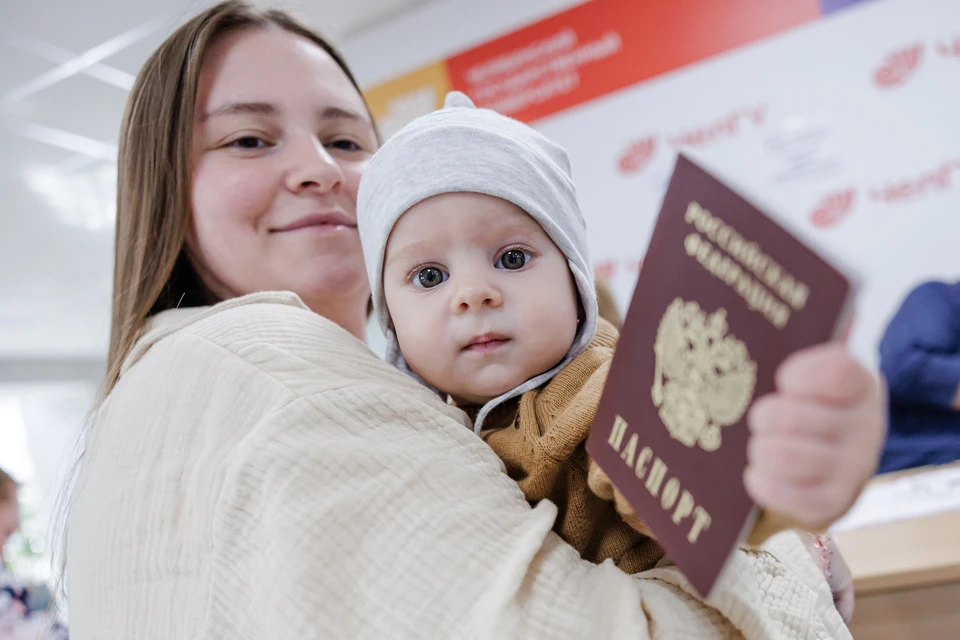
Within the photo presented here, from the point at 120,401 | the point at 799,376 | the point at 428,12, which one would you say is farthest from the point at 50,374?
the point at 799,376

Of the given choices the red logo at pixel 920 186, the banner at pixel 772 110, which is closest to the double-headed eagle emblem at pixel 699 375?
the banner at pixel 772 110

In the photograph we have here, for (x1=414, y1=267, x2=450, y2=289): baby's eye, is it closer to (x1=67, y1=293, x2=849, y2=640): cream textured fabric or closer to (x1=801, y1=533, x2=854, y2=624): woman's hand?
(x1=67, y1=293, x2=849, y2=640): cream textured fabric

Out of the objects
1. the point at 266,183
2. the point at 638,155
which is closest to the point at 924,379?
the point at 638,155

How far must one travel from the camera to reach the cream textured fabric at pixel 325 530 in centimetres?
58

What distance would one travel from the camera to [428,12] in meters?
3.50

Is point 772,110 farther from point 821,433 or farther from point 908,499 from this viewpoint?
point 821,433

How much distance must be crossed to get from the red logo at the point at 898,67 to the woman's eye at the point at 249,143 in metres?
2.26

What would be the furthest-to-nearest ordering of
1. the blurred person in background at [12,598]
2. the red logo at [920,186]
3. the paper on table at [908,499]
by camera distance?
the blurred person in background at [12,598] → the red logo at [920,186] → the paper on table at [908,499]

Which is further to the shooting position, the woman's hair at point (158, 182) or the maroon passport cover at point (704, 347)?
the woman's hair at point (158, 182)

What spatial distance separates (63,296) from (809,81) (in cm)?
670

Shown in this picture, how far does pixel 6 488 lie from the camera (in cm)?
376

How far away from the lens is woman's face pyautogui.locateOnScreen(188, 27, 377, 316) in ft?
4.00

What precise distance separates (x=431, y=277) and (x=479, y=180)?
138 mm

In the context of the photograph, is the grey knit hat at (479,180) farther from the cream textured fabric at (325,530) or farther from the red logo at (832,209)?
the red logo at (832,209)
